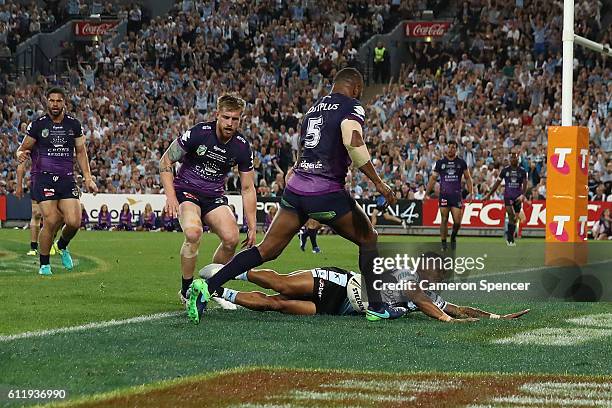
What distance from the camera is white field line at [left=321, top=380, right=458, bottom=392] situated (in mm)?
6156

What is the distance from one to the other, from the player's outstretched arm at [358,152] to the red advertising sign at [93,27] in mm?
35553

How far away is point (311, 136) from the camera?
9.62 meters

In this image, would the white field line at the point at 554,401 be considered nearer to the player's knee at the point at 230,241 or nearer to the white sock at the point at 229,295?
the white sock at the point at 229,295

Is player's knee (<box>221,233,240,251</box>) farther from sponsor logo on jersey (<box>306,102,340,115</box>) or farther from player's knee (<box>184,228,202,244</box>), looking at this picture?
sponsor logo on jersey (<box>306,102,340,115</box>)

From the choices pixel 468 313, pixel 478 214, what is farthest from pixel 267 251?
pixel 478 214

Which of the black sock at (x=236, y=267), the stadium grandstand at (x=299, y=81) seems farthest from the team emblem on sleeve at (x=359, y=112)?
the stadium grandstand at (x=299, y=81)

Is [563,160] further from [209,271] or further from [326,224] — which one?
[209,271]

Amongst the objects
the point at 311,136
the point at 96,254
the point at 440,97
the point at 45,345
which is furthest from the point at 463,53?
the point at 45,345

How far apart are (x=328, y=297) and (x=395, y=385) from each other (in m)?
3.77

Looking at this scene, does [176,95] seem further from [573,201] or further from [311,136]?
[311,136]

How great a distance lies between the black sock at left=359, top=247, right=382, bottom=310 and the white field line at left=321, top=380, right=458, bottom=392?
3.26 metres

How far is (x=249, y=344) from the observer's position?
8008 mm

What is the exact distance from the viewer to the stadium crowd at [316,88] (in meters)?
32.5

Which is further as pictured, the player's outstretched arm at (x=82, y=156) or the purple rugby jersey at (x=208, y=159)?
the player's outstretched arm at (x=82, y=156)
